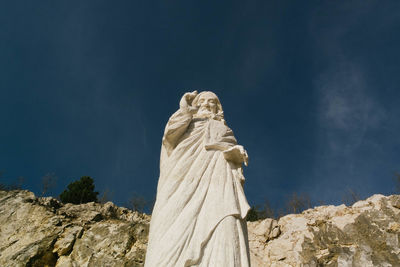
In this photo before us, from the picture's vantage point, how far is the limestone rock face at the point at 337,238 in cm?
1342

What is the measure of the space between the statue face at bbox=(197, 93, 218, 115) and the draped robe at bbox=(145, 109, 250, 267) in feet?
2.42

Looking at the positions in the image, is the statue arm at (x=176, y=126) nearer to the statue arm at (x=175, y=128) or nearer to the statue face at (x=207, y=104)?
the statue arm at (x=175, y=128)

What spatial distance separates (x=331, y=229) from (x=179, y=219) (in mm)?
13963

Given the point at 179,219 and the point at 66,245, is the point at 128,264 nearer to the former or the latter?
the point at 66,245

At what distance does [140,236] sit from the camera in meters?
12.8

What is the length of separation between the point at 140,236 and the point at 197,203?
414 inches

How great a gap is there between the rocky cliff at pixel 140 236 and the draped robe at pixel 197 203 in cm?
943

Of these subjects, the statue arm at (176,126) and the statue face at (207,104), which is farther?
the statue face at (207,104)

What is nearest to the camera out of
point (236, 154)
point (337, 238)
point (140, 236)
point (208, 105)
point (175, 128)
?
point (236, 154)

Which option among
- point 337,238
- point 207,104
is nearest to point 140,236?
point 207,104

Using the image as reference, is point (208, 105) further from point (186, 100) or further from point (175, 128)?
point (175, 128)

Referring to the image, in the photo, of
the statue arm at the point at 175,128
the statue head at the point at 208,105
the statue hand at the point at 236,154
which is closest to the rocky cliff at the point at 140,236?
the statue head at the point at 208,105

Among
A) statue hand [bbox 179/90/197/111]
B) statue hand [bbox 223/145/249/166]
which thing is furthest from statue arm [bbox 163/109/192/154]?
statue hand [bbox 223/145/249/166]

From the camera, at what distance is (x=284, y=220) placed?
15820 mm
